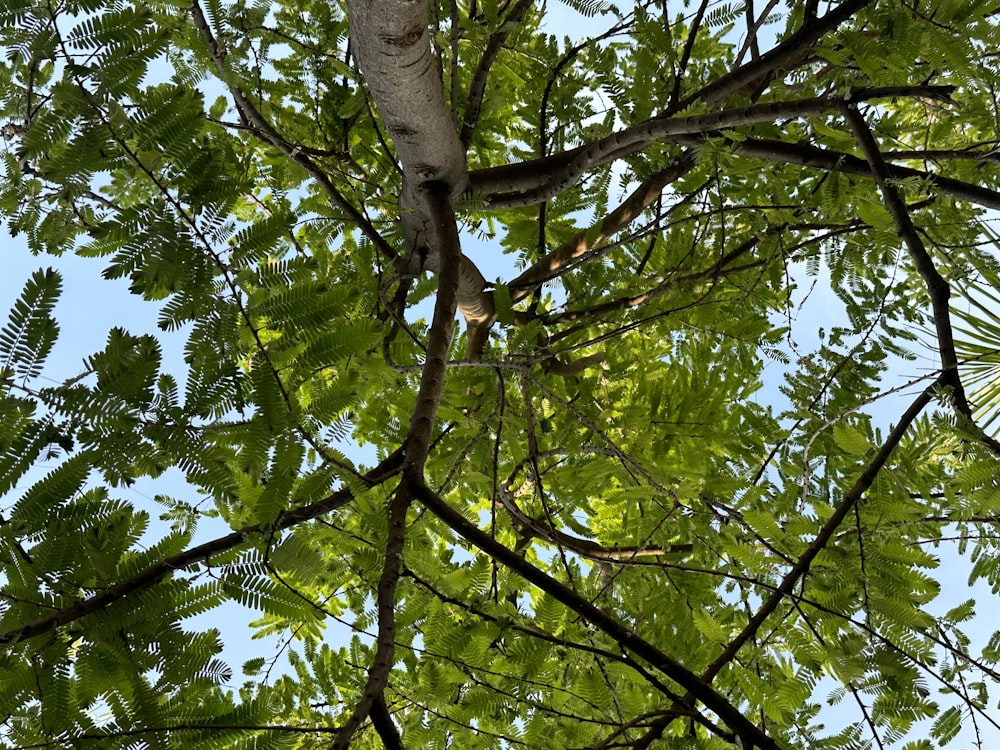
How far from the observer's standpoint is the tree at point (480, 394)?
1471 millimetres

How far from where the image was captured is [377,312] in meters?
2.90

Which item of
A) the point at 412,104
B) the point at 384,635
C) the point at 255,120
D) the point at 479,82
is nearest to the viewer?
the point at 384,635

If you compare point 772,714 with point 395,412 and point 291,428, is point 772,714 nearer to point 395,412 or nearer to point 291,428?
point 291,428

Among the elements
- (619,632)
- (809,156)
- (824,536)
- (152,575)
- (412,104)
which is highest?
(412,104)

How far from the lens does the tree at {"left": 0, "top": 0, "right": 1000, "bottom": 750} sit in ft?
4.83

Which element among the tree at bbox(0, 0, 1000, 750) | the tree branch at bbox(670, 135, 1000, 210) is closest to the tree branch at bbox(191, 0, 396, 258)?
the tree at bbox(0, 0, 1000, 750)

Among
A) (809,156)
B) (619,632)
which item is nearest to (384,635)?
(619,632)

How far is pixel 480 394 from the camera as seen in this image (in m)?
3.12

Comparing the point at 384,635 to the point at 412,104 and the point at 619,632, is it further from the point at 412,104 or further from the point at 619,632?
the point at 412,104

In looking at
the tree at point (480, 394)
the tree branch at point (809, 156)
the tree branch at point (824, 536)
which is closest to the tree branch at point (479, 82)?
the tree at point (480, 394)

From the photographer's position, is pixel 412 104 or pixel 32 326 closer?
pixel 32 326

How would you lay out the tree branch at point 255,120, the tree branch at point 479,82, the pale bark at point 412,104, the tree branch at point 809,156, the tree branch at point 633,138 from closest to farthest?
the pale bark at point 412,104 < the tree branch at point 633,138 < the tree branch at point 809,156 < the tree branch at point 255,120 < the tree branch at point 479,82

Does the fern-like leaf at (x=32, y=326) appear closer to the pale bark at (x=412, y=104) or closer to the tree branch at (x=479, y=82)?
the pale bark at (x=412, y=104)

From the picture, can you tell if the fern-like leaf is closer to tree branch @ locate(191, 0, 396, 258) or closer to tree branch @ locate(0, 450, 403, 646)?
tree branch @ locate(0, 450, 403, 646)
